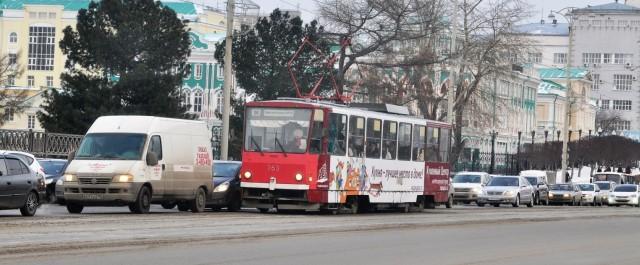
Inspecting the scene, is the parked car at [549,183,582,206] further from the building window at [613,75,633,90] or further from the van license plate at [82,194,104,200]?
the building window at [613,75,633,90]

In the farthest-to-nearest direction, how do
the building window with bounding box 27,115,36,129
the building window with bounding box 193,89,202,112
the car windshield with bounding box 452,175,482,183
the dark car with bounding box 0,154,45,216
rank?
the building window with bounding box 27,115,36,129, the building window with bounding box 193,89,202,112, the car windshield with bounding box 452,175,482,183, the dark car with bounding box 0,154,45,216

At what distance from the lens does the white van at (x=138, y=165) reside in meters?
31.3

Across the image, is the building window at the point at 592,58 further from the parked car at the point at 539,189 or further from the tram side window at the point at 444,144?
the tram side window at the point at 444,144

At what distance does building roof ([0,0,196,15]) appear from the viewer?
442ft

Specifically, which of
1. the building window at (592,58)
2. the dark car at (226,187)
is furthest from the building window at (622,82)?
the dark car at (226,187)

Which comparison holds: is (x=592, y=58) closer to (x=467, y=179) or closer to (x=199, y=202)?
(x=467, y=179)

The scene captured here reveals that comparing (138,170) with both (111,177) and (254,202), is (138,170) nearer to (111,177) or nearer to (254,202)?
(111,177)


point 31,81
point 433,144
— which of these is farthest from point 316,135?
point 31,81

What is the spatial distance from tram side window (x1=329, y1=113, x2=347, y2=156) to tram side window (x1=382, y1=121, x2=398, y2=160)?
253cm

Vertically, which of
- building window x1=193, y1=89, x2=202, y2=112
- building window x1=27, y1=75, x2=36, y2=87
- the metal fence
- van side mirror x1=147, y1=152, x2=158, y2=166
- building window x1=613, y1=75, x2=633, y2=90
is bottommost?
van side mirror x1=147, y1=152, x2=158, y2=166

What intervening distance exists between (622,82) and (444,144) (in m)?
161

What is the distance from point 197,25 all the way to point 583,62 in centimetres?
8240

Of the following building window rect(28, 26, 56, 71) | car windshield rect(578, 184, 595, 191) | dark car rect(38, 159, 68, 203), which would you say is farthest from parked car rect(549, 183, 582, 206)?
building window rect(28, 26, 56, 71)

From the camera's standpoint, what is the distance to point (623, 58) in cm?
19712
